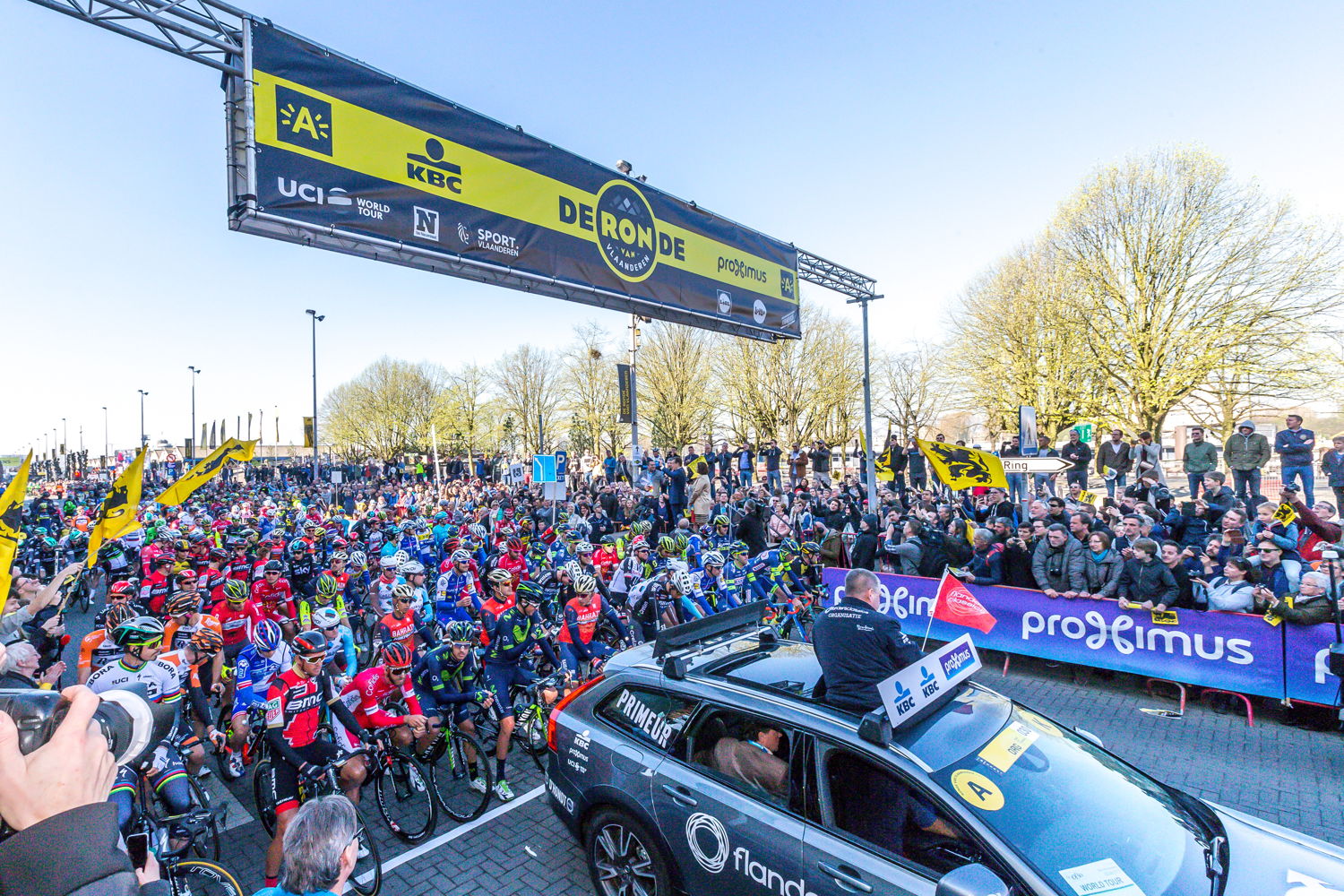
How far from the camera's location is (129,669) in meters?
5.55

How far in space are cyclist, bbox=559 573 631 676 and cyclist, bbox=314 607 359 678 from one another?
7.23 ft

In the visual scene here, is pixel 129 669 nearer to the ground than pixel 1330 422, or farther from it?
nearer to the ground

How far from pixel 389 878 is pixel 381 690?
1460 millimetres

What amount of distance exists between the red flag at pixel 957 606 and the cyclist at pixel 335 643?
604 cm

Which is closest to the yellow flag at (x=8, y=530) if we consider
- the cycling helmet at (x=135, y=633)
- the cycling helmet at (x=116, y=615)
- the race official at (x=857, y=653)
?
the cycling helmet at (x=135, y=633)

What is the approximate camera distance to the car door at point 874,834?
9.53 ft

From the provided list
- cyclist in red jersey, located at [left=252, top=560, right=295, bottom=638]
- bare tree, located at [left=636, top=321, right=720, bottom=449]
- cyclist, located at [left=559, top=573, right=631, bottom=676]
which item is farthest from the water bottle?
bare tree, located at [left=636, top=321, right=720, bottom=449]

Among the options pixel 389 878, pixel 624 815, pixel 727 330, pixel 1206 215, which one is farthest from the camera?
pixel 1206 215

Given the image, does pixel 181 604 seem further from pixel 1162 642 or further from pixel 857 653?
pixel 1162 642

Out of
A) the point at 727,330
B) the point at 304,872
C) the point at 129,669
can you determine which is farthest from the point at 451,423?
the point at 304,872

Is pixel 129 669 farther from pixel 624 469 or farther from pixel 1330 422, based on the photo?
pixel 1330 422

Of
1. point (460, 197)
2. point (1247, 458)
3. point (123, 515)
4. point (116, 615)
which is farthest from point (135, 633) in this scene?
point (1247, 458)

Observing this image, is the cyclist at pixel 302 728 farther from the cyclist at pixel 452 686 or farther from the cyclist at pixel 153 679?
the cyclist at pixel 452 686

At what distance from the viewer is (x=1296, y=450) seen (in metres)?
12.7
